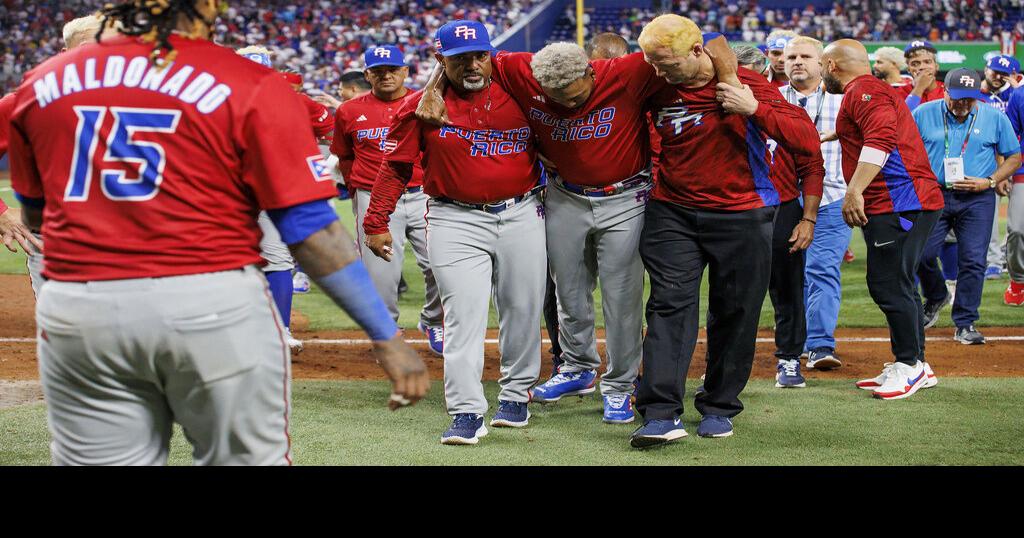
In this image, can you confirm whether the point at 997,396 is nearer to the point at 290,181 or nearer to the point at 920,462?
the point at 920,462

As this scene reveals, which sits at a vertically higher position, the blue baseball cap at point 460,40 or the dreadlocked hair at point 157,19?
the dreadlocked hair at point 157,19

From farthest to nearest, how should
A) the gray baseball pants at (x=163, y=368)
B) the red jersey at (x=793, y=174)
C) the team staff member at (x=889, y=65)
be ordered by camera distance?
1. the team staff member at (x=889, y=65)
2. the red jersey at (x=793, y=174)
3. the gray baseball pants at (x=163, y=368)

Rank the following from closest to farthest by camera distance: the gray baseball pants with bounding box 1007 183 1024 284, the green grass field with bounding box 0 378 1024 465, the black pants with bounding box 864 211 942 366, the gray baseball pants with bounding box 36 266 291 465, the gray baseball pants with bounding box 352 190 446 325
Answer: the gray baseball pants with bounding box 36 266 291 465
the green grass field with bounding box 0 378 1024 465
the black pants with bounding box 864 211 942 366
the gray baseball pants with bounding box 352 190 446 325
the gray baseball pants with bounding box 1007 183 1024 284

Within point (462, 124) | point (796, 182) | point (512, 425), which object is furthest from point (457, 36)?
point (796, 182)

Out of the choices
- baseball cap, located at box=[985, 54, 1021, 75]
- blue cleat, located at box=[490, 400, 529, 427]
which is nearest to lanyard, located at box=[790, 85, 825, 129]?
blue cleat, located at box=[490, 400, 529, 427]

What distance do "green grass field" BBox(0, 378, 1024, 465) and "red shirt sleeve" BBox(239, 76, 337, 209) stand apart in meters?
2.57

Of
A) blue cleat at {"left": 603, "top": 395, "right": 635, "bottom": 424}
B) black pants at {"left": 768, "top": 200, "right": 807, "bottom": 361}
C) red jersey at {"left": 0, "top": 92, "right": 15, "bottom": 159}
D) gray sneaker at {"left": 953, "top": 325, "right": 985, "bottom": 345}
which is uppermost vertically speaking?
red jersey at {"left": 0, "top": 92, "right": 15, "bottom": 159}

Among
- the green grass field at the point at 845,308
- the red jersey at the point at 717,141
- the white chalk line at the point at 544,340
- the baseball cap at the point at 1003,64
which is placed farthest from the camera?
the baseball cap at the point at 1003,64

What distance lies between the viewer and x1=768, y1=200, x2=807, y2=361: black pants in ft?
21.5

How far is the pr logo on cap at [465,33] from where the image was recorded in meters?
5.17

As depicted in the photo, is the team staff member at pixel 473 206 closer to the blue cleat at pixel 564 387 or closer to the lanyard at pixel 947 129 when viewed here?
the blue cleat at pixel 564 387

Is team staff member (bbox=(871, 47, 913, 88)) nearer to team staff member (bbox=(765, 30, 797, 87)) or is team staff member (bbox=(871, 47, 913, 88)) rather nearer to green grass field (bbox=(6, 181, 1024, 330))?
team staff member (bbox=(765, 30, 797, 87))

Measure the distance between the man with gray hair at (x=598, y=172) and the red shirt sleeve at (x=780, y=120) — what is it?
229mm

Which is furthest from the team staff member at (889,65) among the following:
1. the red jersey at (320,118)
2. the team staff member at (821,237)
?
the red jersey at (320,118)
